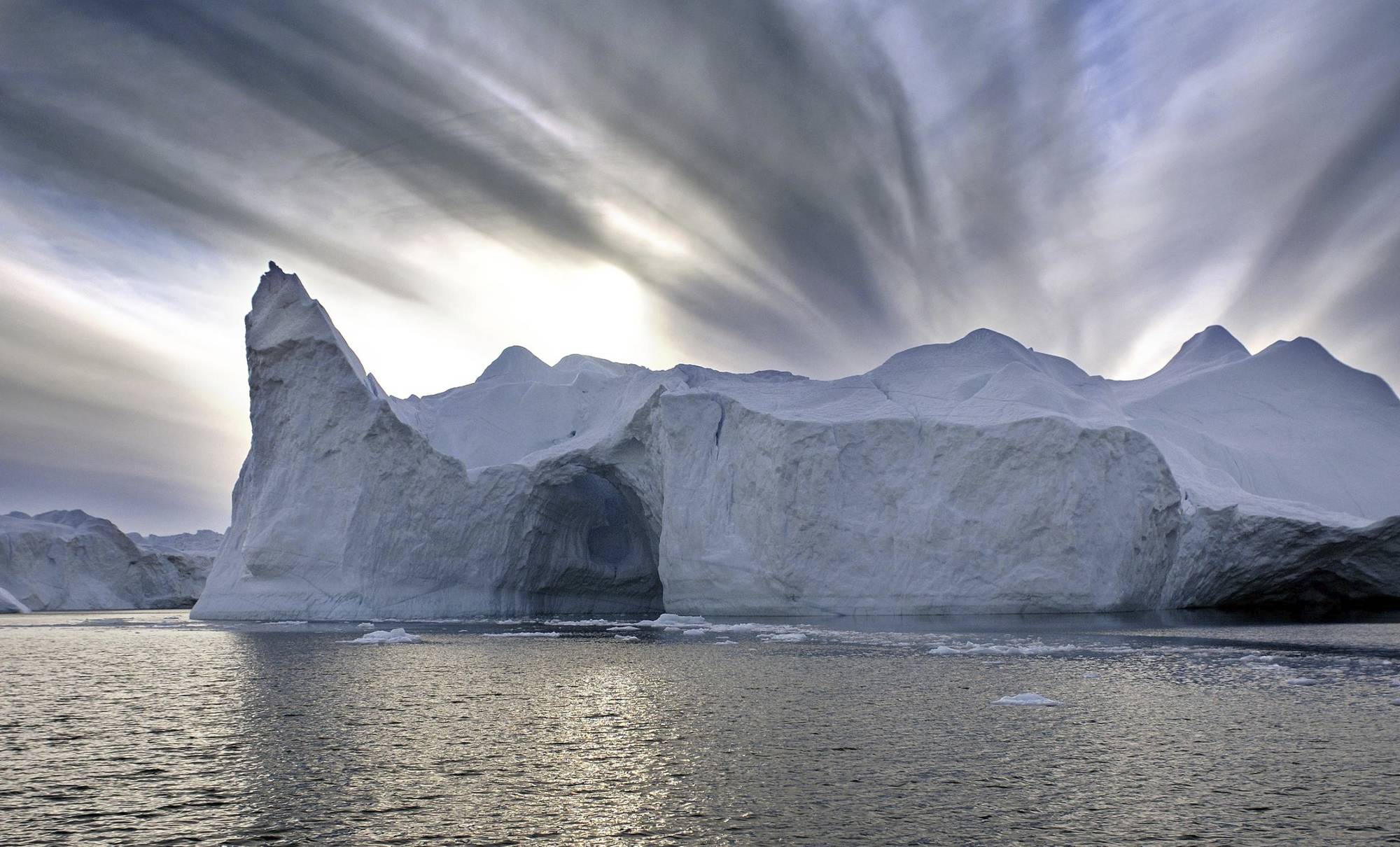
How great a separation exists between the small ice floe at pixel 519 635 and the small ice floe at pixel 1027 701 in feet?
41.3

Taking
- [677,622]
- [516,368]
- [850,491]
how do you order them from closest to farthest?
[677,622] < [850,491] < [516,368]

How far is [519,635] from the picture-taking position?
64.9ft

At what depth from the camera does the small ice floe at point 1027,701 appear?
8320 mm

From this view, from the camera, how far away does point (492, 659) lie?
13.6m

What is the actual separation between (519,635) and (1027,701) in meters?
13.5

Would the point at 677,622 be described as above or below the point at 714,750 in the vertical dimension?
above

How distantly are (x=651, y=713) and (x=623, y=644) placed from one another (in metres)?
8.93

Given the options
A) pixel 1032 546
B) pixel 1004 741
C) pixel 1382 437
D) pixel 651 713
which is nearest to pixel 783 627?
pixel 1032 546

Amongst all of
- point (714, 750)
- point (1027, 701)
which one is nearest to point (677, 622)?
point (1027, 701)

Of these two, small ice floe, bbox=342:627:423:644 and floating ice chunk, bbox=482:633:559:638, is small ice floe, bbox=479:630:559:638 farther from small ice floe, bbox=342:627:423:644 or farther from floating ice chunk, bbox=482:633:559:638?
small ice floe, bbox=342:627:423:644

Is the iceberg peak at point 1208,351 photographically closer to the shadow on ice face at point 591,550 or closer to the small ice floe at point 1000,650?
the shadow on ice face at point 591,550

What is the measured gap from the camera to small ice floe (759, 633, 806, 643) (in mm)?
16703

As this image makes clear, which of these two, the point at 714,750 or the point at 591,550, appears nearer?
the point at 714,750

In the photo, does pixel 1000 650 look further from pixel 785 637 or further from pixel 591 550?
pixel 591 550
